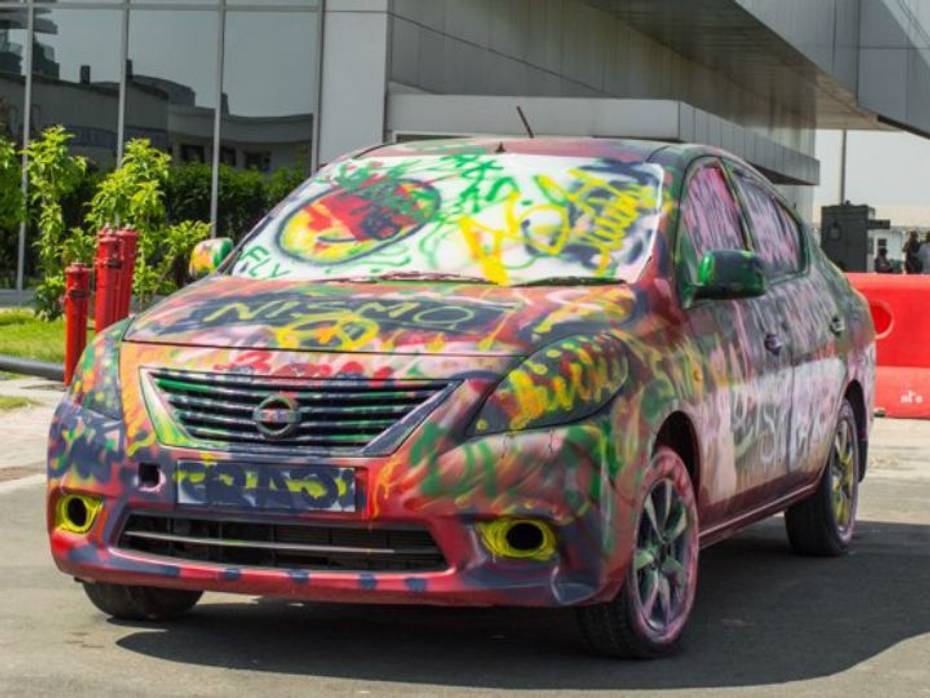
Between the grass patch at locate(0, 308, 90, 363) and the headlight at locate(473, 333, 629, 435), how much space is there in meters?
13.2

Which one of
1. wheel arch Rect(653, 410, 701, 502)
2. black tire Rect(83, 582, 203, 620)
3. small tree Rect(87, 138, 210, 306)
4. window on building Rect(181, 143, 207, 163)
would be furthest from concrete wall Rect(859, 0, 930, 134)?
black tire Rect(83, 582, 203, 620)

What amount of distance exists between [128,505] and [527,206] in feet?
6.15

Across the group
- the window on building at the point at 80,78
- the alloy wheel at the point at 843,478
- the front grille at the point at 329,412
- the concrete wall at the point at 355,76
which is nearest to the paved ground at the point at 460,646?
the alloy wheel at the point at 843,478

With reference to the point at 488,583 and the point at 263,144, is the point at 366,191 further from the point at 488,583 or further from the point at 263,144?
the point at 263,144

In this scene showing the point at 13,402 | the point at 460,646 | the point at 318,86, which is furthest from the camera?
the point at 318,86

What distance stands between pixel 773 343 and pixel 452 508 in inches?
88.4

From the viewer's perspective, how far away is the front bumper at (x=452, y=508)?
6492mm

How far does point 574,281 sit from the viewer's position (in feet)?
24.4

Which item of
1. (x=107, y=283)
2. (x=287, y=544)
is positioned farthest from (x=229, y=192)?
(x=287, y=544)

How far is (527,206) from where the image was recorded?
7852 mm

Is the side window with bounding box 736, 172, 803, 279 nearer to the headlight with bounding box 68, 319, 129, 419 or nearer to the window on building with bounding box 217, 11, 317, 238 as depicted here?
the headlight with bounding box 68, 319, 129, 419

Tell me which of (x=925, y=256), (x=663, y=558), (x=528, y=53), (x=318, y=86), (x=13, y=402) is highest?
(x=528, y=53)

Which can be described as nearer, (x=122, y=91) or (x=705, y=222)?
(x=705, y=222)

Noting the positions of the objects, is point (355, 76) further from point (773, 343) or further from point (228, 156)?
point (773, 343)
